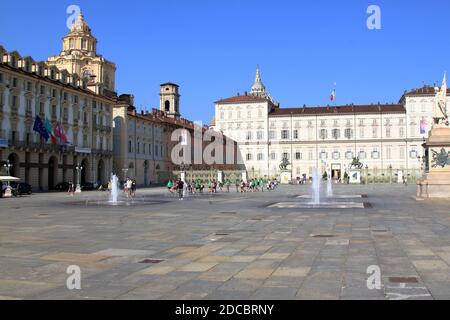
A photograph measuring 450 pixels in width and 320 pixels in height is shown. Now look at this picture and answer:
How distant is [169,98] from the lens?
4680 inches

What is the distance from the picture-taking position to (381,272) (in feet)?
27.1

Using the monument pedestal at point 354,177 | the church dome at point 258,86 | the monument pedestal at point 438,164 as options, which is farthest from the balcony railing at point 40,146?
the church dome at point 258,86

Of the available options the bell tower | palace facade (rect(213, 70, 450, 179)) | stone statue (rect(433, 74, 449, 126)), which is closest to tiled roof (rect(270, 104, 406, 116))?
palace facade (rect(213, 70, 450, 179))

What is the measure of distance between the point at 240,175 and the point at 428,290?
276 feet

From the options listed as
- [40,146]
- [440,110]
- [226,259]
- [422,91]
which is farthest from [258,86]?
[226,259]

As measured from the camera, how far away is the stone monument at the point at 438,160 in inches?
1224

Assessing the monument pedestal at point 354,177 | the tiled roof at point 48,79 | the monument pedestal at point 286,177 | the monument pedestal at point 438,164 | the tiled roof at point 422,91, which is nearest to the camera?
the monument pedestal at point 438,164

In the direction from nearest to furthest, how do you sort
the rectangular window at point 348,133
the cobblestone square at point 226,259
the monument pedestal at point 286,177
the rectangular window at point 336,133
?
the cobblestone square at point 226,259 → the monument pedestal at point 286,177 → the rectangular window at point 348,133 → the rectangular window at point 336,133

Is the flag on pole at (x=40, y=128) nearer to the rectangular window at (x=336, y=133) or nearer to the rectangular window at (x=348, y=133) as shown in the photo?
the rectangular window at (x=336, y=133)

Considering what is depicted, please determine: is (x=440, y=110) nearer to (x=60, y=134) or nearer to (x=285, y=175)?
(x=60, y=134)

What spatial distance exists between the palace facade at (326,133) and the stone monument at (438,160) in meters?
80.8

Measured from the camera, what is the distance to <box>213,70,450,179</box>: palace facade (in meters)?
114

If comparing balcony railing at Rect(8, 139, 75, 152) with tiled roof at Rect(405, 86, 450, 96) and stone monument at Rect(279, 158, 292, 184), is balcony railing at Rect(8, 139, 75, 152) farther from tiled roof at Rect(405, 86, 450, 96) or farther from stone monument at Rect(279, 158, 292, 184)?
tiled roof at Rect(405, 86, 450, 96)

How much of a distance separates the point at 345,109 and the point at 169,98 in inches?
1649
